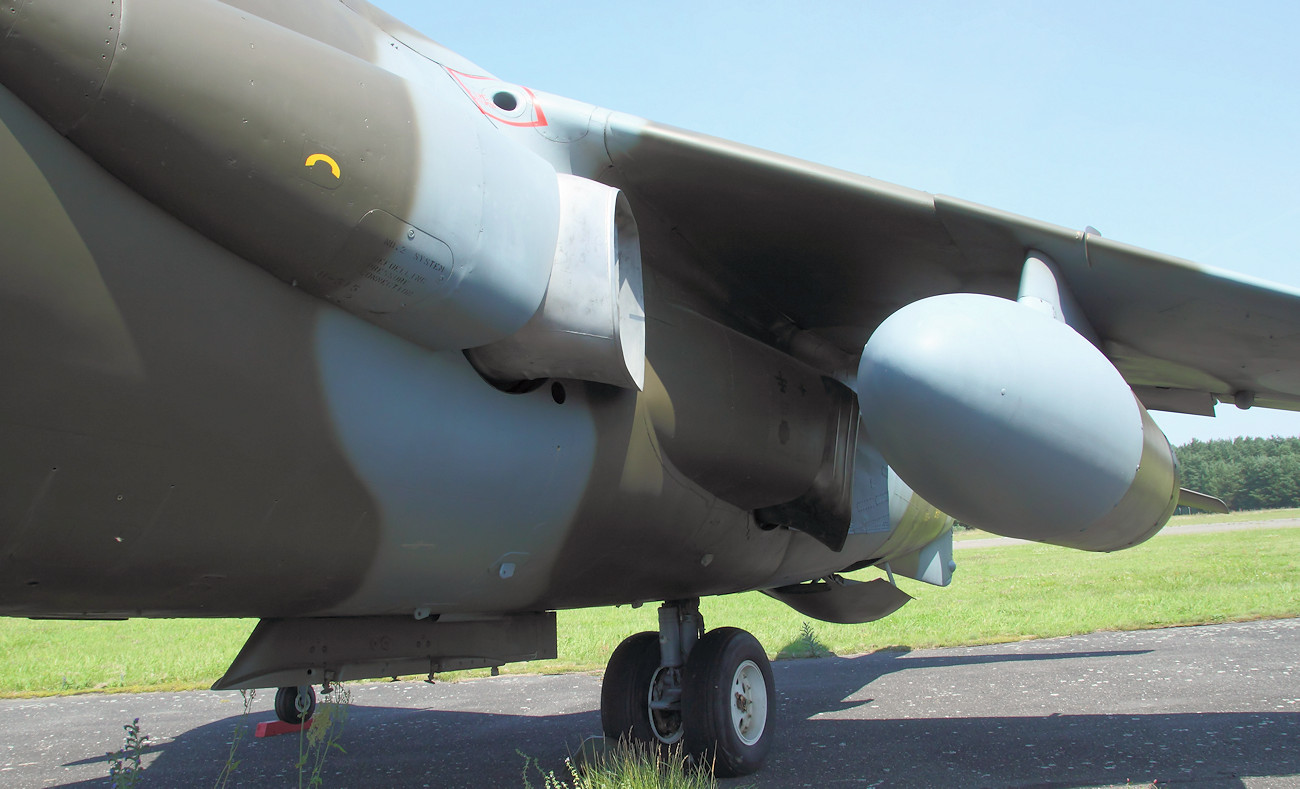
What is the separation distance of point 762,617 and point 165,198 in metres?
15.9

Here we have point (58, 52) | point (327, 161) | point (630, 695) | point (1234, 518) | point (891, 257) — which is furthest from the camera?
point (1234, 518)

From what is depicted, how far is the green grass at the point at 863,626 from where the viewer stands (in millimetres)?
11656

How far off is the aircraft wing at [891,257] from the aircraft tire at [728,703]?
2225 mm

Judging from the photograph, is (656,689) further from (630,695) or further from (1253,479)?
(1253,479)

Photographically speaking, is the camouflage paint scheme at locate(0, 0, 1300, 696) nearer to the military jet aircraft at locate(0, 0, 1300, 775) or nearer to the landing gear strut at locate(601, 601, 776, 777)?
the military jet aircraft at locate(0, 0, 1300, 775)

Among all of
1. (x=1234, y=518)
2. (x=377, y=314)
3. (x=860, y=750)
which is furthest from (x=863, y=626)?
(x=1234, y=518)

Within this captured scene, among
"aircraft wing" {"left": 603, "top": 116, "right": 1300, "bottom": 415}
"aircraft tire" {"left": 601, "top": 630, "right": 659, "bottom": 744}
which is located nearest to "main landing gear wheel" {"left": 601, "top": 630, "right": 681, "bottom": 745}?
"aircraft tire" {"left": 601, "top": 630, "right": 659, "bottom": 744}

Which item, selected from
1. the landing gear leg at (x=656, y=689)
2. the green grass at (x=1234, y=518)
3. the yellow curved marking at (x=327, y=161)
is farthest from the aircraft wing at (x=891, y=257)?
the green grass at (x=1234, y=518)

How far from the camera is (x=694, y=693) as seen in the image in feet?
18.8

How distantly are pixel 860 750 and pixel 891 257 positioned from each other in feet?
11.0

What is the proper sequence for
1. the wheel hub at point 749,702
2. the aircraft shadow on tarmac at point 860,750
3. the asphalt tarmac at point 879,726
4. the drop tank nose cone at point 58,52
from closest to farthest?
1. the drop tank nose cone at point 58,52
2. the aircraft shadow on tarmac at point 860,750
3. the asphalt tarmac at point 879,726
4. the wheel hub at point 749,702

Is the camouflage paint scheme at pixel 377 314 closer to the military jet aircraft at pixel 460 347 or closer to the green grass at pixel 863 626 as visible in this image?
the military jet aircraft at pixel 460 347

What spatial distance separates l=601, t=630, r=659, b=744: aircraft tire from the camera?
245 inches

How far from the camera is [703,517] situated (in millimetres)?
5020
